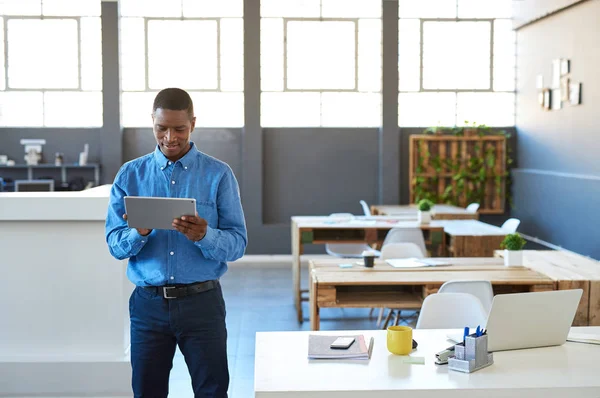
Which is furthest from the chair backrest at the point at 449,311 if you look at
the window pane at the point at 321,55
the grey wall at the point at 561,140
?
the window pane at the point at 321,55

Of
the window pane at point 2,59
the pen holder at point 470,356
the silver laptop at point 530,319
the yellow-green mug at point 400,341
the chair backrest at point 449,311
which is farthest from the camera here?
the window pane at point 2,59

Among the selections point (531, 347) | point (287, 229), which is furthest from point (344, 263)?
point (287, 229)

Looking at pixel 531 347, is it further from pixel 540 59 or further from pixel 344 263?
pixel 540 59

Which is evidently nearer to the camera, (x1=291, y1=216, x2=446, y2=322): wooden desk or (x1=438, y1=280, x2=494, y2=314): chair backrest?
(x1=438, y1=280, x2=494, y2=314): chair backrest

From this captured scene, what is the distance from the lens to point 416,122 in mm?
11281

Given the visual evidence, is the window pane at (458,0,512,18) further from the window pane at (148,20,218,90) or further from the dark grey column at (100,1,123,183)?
the dark grey column at (100,1,123,183)

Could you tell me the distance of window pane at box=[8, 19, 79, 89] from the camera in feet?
35.0

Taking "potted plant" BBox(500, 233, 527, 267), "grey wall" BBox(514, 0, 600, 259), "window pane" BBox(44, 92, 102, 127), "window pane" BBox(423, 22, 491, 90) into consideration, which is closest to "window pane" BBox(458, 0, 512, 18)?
"window pane" BBox(423, 22, 491, 90)

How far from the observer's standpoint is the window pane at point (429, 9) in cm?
1103

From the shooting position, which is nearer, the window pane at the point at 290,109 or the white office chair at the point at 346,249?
the white office chair at the point at 346,249

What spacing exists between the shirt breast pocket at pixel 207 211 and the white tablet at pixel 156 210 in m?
0.24

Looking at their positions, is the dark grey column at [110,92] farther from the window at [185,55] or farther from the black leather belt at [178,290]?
the black leather belt at [178,290]

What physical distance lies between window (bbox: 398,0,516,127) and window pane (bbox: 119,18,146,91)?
396cm

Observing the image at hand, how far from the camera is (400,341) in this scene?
2785mm
